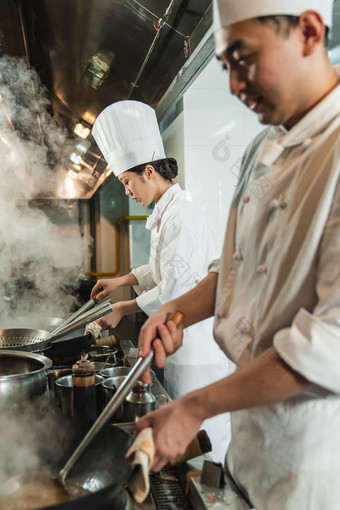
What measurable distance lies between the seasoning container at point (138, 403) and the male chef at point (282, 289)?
1.15 feet

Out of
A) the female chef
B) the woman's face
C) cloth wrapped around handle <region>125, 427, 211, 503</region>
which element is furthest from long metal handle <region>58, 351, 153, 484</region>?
the woman's face

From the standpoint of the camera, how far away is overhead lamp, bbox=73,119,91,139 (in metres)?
3.47

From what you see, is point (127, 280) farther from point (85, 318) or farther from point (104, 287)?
point (85, 318)

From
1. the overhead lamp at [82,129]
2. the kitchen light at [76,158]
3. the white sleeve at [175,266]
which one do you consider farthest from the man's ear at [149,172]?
the kitchen light at [76,158]

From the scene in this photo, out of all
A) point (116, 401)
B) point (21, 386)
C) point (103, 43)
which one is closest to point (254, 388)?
point (116, 401)

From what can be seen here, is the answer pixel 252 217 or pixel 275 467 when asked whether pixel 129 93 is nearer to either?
pixel 252 217

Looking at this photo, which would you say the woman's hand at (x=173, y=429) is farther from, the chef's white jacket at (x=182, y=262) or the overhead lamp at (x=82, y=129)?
the overhead lamp at (x=82, y=129)

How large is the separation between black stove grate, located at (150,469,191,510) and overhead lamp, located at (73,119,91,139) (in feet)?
9.62

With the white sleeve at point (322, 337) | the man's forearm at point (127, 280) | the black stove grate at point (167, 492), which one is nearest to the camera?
the white sleeve at point (322, 337)

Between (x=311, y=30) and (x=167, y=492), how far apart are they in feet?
3.45

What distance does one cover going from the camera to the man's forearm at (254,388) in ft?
2.40

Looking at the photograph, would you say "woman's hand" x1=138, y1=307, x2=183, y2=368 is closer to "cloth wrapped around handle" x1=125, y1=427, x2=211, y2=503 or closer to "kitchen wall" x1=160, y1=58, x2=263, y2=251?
"cloth wrapped around handle" x1=125, y1=427, x2=211, y2=503

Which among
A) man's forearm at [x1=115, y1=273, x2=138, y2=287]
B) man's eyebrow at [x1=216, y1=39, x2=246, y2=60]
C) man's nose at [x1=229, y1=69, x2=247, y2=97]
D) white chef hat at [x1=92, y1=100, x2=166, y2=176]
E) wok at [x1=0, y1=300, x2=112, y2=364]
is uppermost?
white chef hat at [x1=92, y1=100, x2=166, y2=176]

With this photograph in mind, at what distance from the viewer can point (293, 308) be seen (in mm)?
852
